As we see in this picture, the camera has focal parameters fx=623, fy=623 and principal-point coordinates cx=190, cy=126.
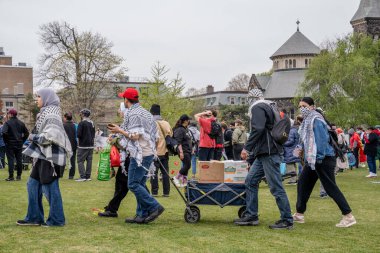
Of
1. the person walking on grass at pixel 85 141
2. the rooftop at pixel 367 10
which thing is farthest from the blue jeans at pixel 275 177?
the rooftop at pixel 367 10

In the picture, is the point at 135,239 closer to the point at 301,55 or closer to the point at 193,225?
the point at 193,225

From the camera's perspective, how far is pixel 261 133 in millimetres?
9078

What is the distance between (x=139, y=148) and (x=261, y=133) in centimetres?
183

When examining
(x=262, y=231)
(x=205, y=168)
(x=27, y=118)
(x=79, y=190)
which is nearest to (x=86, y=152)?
(x=79, y=190)

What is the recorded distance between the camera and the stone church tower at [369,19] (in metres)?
103

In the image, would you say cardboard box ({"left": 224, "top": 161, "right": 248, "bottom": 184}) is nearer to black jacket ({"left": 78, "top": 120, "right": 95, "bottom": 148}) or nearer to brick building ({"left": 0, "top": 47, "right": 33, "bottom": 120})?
black jacket ({"left": 78, "top": 120, "right": 95, "bottom": 148})

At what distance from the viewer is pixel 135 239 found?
26.7 ft

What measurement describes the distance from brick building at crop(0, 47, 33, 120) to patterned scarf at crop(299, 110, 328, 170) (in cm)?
9534

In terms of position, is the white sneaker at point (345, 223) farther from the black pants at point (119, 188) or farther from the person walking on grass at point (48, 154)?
the person walking on grass at point (48, 154)

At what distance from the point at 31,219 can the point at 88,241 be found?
1.62 metres

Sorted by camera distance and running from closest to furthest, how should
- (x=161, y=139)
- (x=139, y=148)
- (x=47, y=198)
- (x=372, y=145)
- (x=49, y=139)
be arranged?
(x=49, y=139), (x=47, y=198), (x=139, y=148), (x=161, y=139), (x=372, y=145)

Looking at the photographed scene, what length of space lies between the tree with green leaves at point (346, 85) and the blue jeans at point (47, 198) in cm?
6116

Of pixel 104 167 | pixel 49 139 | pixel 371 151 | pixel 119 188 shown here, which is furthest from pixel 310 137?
pixel 371 151

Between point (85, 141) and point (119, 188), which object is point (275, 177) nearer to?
point (119, 188)
